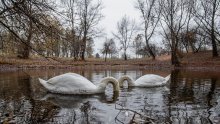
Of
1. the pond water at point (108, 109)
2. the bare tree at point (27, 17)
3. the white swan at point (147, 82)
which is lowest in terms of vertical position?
the pond water at point (108, 109)

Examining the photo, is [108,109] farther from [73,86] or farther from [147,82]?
[147,82]

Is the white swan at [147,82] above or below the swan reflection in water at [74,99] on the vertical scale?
above

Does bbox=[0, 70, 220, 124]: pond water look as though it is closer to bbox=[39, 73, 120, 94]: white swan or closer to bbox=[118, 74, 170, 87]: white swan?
bbox=[39, 73, 120, 94]: white swan

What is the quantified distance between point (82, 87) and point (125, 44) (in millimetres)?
63309

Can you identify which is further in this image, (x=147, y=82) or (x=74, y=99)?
(x=147, y=82)

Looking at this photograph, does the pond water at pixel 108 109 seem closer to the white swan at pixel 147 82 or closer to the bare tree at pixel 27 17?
the bare tree at pixel 27 17

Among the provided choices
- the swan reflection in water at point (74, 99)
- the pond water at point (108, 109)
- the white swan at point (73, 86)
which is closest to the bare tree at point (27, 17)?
the pond water at point (108, 109)

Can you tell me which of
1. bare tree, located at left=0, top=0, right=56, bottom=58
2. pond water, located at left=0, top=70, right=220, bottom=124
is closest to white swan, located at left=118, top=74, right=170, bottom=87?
pond water, located at left=0, top=70, right=220, bottom=124

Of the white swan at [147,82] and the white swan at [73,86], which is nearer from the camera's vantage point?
the white swan at [73,86]

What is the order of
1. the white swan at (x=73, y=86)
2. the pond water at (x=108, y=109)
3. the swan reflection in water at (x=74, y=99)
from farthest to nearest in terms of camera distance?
1. the white swan at (x=73, y=86)
2. the swan reflection in water at (x=74, y=99)
3. the pond water at (x=108, y=109)

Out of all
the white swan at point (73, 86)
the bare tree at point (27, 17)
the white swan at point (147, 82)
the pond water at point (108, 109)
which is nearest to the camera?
the bare tree at point (27, 17)

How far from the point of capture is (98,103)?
12281mm

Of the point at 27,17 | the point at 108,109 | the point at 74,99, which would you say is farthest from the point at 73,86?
the point at 27,17

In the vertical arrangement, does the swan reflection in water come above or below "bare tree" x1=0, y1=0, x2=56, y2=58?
below
